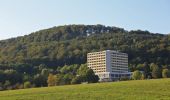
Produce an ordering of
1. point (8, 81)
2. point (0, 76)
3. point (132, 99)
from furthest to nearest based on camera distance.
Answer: point (0, 76) < point (8, 81) < point (132, 99)

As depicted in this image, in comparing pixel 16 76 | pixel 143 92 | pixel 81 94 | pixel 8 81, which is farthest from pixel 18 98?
pixel 16 76

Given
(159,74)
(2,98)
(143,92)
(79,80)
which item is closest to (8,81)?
(79,80)

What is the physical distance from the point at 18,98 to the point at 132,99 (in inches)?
472

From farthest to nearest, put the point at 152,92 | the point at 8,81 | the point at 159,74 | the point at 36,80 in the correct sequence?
the point at 159,74, the point at 8,81, the point at 36,80, the point at 152,92

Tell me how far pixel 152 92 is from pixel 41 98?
9.87 metres

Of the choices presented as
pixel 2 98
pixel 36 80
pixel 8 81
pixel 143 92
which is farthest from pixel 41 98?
pixel 8 81

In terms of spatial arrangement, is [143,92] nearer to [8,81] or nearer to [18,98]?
[18,98]

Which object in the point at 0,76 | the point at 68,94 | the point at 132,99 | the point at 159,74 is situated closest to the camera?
the point at 132,99

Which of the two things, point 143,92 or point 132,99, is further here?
point 143,92

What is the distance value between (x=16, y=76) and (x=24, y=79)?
6.53 metres

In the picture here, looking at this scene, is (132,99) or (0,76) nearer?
(132,99)

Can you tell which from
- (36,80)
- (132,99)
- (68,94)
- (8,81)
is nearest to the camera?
(132,99)

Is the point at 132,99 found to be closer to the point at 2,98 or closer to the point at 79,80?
the point at 2,98

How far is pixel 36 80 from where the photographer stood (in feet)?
315
